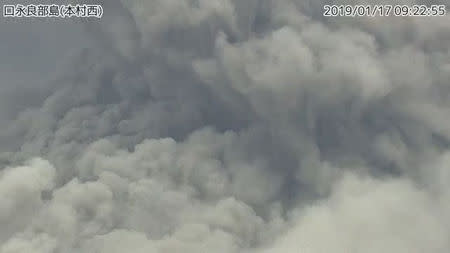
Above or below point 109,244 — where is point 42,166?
above

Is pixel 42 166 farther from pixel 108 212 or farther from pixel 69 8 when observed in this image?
pixel 69 8

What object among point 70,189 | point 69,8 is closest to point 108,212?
point 70,189

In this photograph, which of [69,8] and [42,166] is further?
[42,166]

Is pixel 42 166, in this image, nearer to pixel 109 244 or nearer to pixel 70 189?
pixel 70 189

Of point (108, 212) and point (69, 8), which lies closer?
point (69, 8)

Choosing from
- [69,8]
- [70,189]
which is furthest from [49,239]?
[69,8]

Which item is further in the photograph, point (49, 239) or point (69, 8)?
point (49, 239)

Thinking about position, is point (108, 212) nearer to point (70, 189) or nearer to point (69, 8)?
point (70, 189)

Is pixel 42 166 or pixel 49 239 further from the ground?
pixel 42 166
